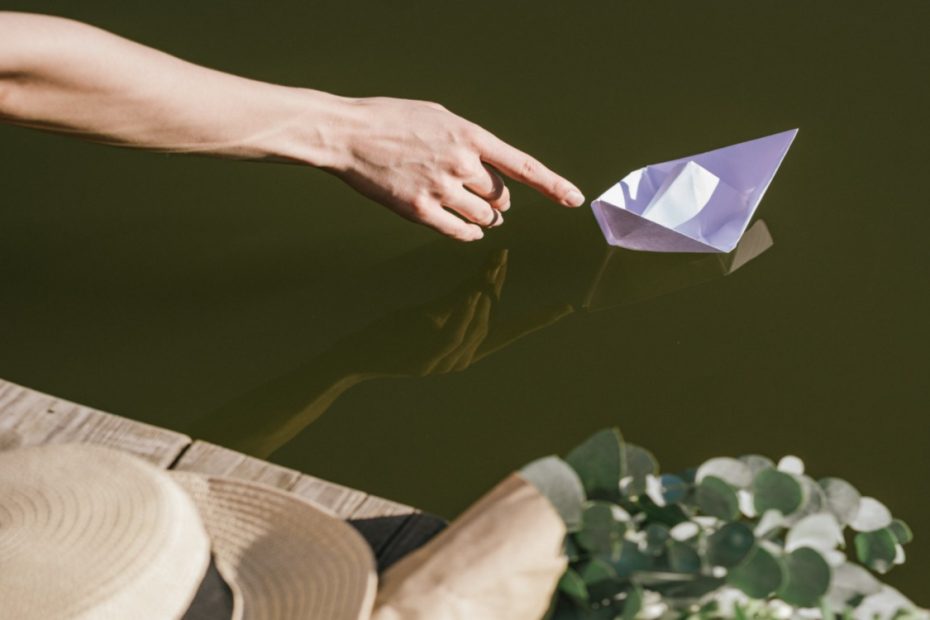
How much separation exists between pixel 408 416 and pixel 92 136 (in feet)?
2.07

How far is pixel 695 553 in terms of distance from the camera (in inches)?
38.6

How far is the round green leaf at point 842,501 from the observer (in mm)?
1069

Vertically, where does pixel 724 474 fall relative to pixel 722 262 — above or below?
above

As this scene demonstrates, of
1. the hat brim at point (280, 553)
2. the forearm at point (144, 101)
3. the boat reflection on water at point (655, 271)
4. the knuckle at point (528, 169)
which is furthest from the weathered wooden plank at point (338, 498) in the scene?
the boat reflection on water at point (655, 271)

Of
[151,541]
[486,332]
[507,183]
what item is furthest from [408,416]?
[151,541]

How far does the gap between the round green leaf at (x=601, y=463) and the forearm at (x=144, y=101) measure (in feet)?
2.89

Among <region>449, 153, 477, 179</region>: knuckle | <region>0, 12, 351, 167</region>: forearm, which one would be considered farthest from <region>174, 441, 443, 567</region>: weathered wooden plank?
<region>449, 153, 477, 179</region>: knuckle

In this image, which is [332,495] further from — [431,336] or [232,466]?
[431,336]

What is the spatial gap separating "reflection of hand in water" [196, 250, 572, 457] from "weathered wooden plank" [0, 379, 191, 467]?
1.62 ft

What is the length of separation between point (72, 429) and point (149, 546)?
49 centimetres

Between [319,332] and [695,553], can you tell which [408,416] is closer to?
[319,332]

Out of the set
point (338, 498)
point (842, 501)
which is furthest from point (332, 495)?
point (842, 501)

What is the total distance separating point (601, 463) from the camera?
1.04 meters

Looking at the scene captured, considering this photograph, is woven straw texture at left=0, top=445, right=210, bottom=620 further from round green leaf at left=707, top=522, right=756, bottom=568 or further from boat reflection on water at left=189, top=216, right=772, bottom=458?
boat reflection on water at left=189, top=216, right=772, bottom=458
